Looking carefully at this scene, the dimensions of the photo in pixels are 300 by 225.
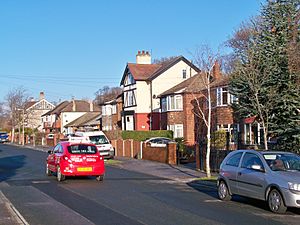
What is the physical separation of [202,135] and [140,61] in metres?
22.8

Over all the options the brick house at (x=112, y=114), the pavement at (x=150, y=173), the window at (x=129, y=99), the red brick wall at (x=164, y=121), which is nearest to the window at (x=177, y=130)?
the red brick wall at (x=164, y=121)

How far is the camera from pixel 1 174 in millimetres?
23250

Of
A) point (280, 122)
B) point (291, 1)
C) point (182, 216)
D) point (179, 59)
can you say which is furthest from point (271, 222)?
point (179, 59)

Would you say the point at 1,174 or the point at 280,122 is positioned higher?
the point at 280,122

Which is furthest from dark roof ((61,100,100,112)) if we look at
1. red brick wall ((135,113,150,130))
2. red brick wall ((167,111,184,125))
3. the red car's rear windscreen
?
the red car's rear windscreen

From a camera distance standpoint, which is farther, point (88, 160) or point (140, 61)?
point (140, 61)

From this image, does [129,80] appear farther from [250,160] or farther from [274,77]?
[250,160]

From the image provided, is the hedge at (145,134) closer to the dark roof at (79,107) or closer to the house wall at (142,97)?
the house wall at (142,97)

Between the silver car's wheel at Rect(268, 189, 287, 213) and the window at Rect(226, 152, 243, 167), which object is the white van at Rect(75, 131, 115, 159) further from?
the silver car's wheel at Rect(268, 189, 287, 213)

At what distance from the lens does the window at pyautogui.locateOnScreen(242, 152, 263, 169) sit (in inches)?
497

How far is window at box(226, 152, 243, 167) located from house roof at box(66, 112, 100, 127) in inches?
2763

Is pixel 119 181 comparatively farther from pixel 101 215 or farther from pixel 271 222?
pixel 271 222

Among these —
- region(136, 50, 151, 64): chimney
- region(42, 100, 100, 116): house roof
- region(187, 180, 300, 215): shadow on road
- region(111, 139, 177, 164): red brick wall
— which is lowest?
region(187, 180, 300, 215): shadow on road

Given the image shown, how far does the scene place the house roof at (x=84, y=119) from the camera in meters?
84.1
